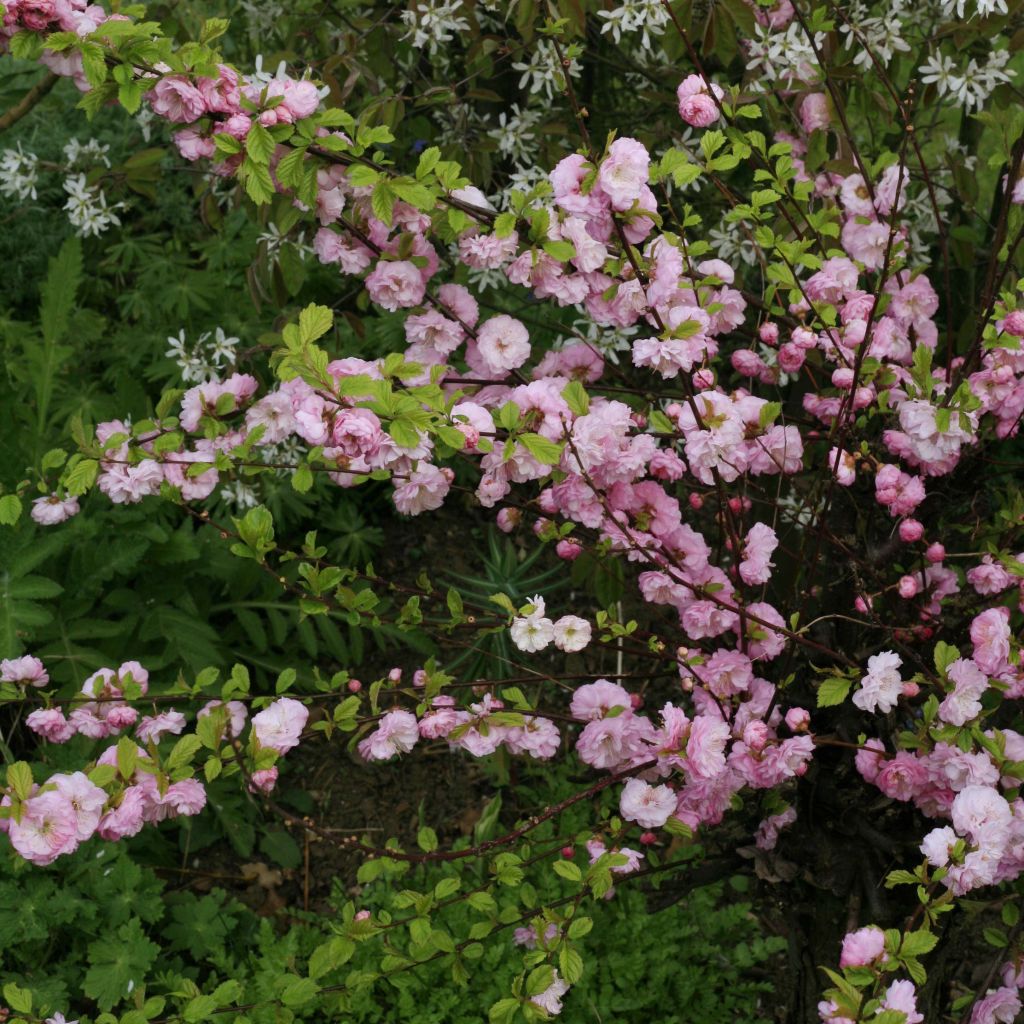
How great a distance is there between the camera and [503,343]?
6.24 feet

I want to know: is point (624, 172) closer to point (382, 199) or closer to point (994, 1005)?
point (382, 199)

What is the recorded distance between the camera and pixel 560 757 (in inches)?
119

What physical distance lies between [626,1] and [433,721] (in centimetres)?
139

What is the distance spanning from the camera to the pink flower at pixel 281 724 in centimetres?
172

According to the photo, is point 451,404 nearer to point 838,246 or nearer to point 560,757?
point 838,246

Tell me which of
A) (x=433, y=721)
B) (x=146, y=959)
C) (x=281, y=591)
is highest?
(x=433, y=721)

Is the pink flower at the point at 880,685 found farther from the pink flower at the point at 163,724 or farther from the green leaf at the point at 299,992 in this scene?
the pink flower at the point at 163,724

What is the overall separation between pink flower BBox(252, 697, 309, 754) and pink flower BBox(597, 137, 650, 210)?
2.69 feet

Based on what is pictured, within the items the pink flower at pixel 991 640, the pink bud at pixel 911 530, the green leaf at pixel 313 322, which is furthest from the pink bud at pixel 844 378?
the green leaf at pixel 313 322

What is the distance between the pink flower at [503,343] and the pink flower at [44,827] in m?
0.87

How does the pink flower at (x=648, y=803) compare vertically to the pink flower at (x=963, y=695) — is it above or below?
below

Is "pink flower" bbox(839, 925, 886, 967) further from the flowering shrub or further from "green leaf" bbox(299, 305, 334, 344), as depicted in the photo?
"green leaf" bbox(299, 305, 334, 344)

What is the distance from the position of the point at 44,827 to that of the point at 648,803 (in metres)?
0.82

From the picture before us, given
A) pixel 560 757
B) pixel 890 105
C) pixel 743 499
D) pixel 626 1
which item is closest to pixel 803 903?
pixel 743 499
